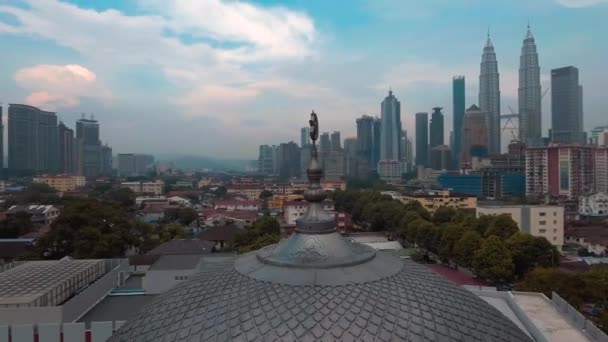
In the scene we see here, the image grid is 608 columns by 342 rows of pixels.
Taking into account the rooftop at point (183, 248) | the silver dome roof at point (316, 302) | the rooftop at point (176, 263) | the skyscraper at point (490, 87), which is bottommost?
the rooftop at point (183, 248)

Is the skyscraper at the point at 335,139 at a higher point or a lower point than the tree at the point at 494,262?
higher

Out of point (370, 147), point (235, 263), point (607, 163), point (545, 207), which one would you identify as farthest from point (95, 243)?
point (370, 147)

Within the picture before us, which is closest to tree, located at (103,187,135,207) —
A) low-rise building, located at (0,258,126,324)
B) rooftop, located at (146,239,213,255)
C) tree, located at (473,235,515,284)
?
rooftop, located at (146,239,213,255)

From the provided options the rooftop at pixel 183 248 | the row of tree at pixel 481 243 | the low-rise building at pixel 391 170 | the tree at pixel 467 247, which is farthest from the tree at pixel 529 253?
the low-rise building at pixel 391 170

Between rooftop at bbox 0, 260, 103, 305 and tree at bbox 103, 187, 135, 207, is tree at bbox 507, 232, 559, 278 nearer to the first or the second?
rooftop at bbox 0, 260, 103, 305

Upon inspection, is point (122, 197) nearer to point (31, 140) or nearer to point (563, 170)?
point (31, 140)

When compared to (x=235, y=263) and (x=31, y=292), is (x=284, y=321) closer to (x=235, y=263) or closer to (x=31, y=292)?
(x=235, y=263)

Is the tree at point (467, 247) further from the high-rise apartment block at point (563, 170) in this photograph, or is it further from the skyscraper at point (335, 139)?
the skyscraper at point (335, 139)
